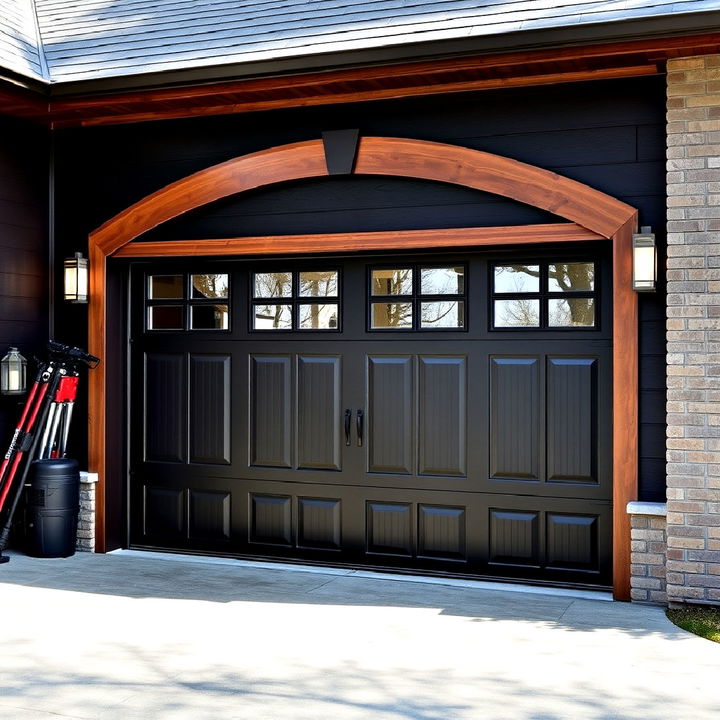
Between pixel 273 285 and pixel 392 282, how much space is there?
0.87 metres

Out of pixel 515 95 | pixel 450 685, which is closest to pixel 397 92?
pixel 515 95

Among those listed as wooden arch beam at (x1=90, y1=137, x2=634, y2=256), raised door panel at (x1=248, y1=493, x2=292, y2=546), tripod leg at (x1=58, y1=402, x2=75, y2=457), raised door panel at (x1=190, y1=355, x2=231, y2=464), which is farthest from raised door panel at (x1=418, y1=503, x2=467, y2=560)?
tripod leg at (x1=58, y1=402, x2=75, y2=457)

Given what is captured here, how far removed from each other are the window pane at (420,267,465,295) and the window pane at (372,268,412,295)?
97 millimetres

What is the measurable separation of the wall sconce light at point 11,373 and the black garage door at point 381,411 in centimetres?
81

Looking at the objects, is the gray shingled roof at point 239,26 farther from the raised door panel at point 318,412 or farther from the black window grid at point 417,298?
the raised door panel at point 318,412

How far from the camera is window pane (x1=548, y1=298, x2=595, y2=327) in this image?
6102 millimetres

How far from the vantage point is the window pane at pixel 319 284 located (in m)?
6.73

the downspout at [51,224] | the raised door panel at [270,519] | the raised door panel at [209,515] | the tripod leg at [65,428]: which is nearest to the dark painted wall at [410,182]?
the downspout at [51,224]

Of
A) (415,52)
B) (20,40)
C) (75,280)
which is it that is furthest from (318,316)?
(20,40)

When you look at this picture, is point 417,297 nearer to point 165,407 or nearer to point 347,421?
point 347,421

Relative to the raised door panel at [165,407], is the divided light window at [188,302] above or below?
above

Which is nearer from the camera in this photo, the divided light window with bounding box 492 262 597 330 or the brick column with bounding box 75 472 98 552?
the divided light window with bounding box 492 262 597 330

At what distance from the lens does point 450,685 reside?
4.23 metres

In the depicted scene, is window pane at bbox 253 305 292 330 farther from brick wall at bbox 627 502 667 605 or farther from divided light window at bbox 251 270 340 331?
brick wall at bbox 627 502 667 605
